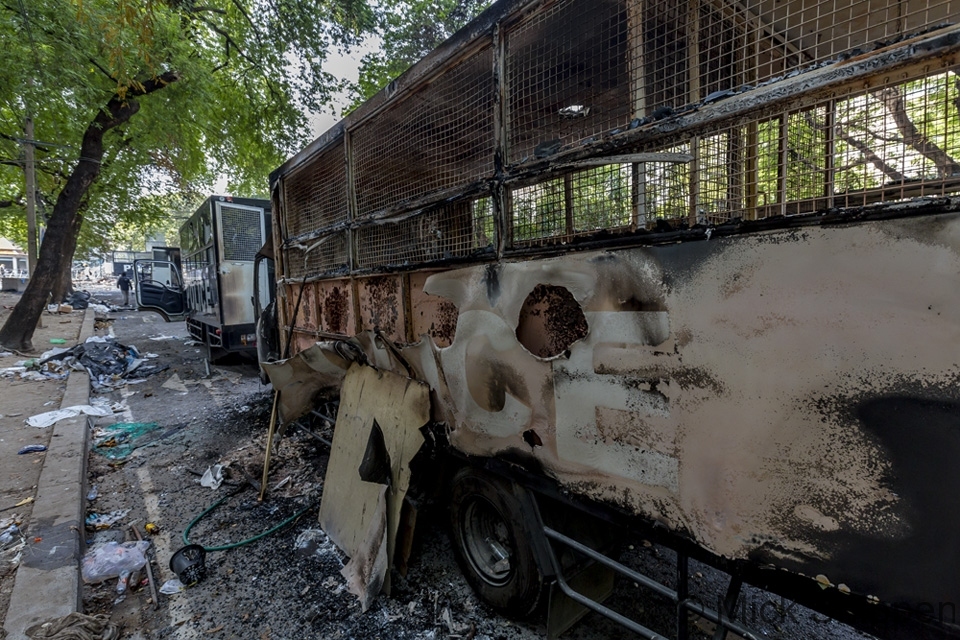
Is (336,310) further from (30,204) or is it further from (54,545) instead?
(30,204)

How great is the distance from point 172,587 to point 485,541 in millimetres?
2096

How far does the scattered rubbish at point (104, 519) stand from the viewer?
3.53m

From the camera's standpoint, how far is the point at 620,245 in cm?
177

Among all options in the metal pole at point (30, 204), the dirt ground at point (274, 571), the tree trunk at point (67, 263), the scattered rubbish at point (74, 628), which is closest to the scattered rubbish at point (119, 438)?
the dirt ground at point (274, 571)

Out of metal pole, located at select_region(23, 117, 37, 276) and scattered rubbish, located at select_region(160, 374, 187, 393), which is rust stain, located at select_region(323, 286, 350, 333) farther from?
metal pole, located at select_region(23, 117, 37, 276)

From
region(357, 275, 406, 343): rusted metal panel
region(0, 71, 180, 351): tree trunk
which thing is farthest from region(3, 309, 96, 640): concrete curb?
region(0, 71, 180, 351): tree trunk

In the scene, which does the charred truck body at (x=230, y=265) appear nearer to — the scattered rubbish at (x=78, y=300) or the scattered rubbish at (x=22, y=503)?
the scattered rubbish at (x=22, y=503)

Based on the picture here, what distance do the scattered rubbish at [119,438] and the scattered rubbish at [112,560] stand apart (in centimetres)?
213

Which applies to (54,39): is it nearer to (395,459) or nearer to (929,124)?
(395,459)

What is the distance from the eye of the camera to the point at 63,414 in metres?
5.77

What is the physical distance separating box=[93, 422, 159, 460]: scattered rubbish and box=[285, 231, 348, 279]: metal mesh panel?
2.85 meters

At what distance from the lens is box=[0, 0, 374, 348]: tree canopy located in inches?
284

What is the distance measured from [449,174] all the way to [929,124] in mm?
2138

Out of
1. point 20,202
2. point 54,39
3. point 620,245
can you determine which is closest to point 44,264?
point 54,39
